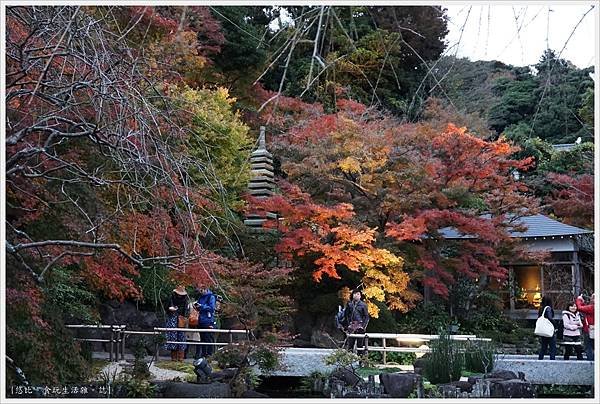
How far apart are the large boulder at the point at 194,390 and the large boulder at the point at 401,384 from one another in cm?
170

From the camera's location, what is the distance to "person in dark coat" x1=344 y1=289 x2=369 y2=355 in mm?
8766

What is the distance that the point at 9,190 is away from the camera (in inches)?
183

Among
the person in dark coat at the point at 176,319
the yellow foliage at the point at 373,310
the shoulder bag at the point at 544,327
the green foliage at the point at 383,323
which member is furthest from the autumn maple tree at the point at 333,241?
the shoulder bag at the point at 544,327

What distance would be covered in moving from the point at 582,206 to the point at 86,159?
36.2ft

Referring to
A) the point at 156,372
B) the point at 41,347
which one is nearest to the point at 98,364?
the point at 156,372

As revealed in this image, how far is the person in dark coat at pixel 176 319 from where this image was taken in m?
8.34

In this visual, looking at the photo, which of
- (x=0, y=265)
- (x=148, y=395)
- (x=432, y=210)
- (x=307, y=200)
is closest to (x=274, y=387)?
(x=148, y=395)

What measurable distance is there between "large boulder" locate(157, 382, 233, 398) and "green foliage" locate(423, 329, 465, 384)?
96.0 inches

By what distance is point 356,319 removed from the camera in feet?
28.8

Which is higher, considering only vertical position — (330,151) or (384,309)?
(330,151)

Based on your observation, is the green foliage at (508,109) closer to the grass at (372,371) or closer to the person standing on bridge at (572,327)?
the person standing on bridge at (572,327)

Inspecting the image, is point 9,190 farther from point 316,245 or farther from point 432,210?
point 432,210

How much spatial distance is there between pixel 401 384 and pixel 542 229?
8.28m

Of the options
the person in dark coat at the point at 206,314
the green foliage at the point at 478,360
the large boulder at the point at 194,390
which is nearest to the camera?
the large boulder at the point at 194,390
